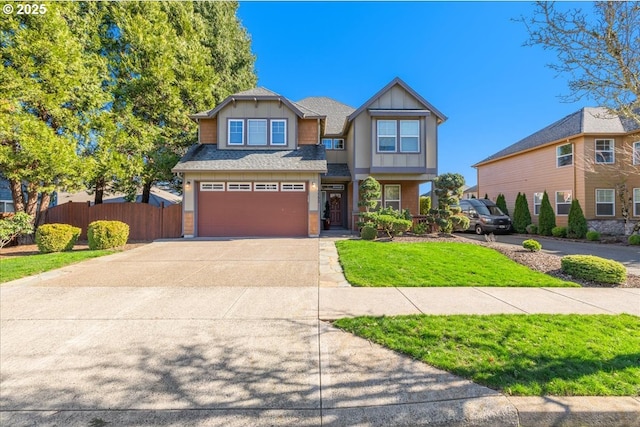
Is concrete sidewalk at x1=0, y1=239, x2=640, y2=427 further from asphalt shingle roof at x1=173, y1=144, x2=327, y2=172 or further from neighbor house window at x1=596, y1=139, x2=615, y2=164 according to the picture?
neighbor house window at x1=596, y1=139, x2=615, y2=164

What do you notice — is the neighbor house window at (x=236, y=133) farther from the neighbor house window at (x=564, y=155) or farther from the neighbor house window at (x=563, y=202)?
the neighbor house window at (x=563, y=202)

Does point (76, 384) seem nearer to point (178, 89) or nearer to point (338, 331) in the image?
point (338, 331)

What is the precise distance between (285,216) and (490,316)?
10.6 meters

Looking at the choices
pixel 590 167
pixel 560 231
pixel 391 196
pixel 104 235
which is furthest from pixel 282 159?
pixel 590 167

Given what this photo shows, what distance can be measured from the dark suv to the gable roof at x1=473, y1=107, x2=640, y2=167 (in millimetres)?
5084

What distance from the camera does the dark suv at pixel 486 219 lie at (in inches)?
701

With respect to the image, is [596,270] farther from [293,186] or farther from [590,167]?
[590,167]

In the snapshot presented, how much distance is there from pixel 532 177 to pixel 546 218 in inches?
146

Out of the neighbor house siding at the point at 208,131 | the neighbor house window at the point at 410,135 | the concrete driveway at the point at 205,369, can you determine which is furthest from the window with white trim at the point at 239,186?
the concrete driveway at the point at 205,369

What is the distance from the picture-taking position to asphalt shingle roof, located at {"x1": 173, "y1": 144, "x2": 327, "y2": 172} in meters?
13.5

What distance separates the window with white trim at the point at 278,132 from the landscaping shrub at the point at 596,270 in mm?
12122

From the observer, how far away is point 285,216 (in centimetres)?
1410

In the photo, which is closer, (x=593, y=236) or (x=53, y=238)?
(x=53, y=238)

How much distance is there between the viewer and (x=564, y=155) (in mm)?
17312
